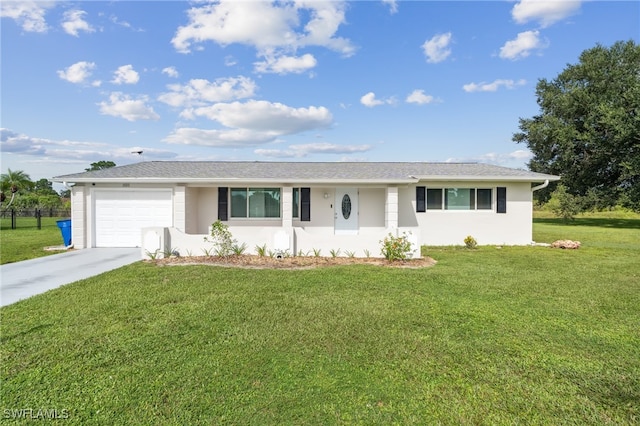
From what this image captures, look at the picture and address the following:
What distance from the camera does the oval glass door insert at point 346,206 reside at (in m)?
12.5

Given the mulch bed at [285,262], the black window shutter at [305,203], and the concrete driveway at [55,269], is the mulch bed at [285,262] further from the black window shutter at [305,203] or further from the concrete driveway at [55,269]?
the black window shutter at [305,203]

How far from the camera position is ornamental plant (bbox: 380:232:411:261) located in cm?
873

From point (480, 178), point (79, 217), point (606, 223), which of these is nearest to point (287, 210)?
point (79, 217)

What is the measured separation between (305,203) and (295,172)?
4.22 ft

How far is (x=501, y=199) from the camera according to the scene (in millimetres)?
12680

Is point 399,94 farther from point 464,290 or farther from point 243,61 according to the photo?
point 464,290

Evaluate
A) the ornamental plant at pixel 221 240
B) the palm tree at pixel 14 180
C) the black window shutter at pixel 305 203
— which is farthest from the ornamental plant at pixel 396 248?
the palm tree at pixel 14 180

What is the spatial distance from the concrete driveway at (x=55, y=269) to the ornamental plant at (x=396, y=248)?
22.6ft

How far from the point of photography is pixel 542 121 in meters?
26.4

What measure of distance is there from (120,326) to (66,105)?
13.9 meters

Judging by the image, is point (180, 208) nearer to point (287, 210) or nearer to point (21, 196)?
point (287, 210)

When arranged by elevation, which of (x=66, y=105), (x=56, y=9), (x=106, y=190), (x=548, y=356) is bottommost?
(x=548, y=356)

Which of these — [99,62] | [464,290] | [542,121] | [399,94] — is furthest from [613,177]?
[99,62]

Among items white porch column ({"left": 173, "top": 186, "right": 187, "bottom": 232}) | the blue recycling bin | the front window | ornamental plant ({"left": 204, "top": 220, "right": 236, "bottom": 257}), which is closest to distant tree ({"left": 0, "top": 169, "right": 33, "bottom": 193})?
the blue recycling bin
